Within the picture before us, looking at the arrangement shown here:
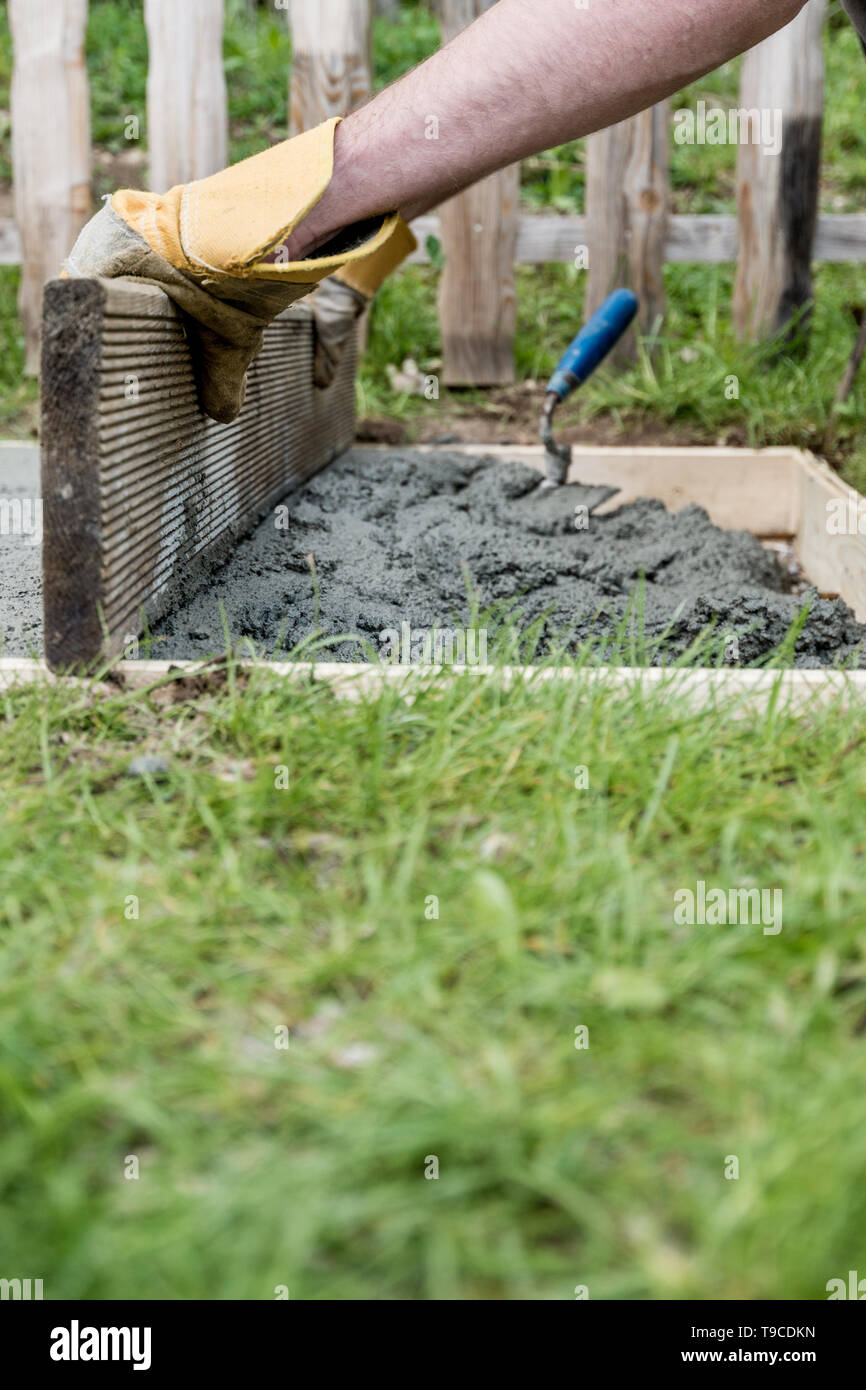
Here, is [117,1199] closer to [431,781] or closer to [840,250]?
[431,781]

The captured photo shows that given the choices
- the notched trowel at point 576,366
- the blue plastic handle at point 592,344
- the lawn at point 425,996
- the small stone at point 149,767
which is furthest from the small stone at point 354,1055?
the blue plastic handle at point 592,344

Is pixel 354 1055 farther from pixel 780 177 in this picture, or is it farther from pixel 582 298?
pixel 582 298

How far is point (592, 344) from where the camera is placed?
2.79 m

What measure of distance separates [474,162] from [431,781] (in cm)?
102

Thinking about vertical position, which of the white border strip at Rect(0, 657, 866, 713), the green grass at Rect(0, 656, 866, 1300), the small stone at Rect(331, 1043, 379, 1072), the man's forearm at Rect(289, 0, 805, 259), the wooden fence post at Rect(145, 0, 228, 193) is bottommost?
the small stone at Rect(331, 1043, 379, 1072)

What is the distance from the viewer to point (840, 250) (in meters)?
3.77

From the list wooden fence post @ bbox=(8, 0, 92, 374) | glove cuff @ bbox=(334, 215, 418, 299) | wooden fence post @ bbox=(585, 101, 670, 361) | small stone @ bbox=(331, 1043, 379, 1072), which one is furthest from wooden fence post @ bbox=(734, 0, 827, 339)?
small stone @ bbox=(331, 1043, 379, 1072)

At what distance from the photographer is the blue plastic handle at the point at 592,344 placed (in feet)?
9.10

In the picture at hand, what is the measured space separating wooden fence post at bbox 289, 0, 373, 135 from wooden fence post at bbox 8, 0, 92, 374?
0.67m

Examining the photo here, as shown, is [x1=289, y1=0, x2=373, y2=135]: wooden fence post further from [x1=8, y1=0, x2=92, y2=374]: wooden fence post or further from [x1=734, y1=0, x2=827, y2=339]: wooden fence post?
[x1=734, y1=0, x2=827, y2=339]: wooden fence post

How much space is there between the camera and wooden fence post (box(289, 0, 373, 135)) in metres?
3.51

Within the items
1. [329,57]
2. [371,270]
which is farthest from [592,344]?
[329,57]

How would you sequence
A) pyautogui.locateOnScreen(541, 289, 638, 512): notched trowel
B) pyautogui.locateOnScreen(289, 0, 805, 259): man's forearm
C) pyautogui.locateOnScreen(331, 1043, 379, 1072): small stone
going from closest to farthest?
pyautogui.locateOnScreen(331, 1043, 379, 1072): small stone
pyautogui.locateOnScreen(289, 0, 805, 259): man's forearm
pyautogui.locateOnScreen(541, 289, 638, 512): notched trowel

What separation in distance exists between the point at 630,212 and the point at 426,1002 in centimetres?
341
